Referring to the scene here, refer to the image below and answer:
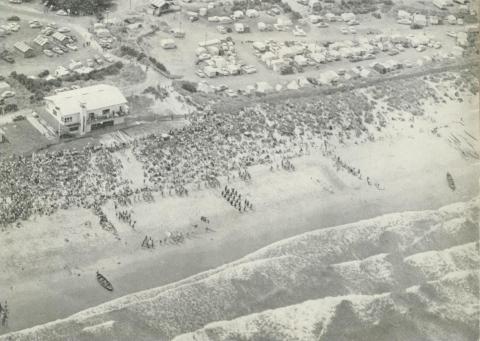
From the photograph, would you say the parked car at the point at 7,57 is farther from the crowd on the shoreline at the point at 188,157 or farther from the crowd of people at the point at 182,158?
the crowd of people at the point at 182,158

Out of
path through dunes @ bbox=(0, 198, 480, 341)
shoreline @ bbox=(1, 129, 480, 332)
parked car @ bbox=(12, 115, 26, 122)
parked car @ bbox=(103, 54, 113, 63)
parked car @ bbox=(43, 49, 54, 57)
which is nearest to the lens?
path through dunes @ bbox=(0, 198, 480, 341)

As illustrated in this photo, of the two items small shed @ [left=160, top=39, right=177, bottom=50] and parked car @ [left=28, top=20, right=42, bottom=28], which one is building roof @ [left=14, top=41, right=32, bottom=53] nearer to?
parked car @ [left=28, top=20, right=42, bottom=28]

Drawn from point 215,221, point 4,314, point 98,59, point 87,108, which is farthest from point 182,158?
point 4,314

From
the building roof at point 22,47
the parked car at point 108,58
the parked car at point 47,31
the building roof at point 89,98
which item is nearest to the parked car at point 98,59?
the parked car at point 108,58

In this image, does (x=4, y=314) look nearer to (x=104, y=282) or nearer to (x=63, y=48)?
(x=104, y=282)

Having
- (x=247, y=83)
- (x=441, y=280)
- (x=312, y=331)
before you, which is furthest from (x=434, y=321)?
(x=247, y=83)

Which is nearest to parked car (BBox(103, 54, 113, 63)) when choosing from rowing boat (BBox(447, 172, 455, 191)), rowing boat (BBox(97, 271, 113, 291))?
rowing boat (BBox(97, 271, 113, 291))

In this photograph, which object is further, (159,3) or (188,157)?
(159,3)
